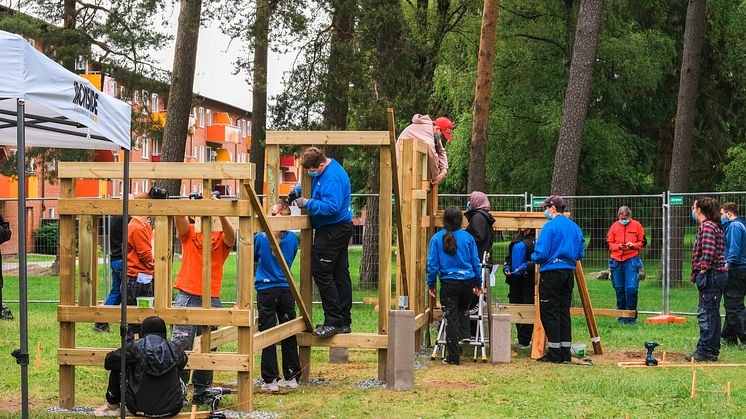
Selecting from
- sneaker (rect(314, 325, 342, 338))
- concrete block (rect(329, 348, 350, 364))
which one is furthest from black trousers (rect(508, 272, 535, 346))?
sneaker (rect(314, 325, 342, 338))

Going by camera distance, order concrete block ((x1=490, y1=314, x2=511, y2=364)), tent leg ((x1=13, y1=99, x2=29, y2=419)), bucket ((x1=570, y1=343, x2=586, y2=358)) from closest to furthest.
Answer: tent leg ((x1=13, y1=99, x2=29, y2=419))
concrete block ((x1=490, y1=314, x2=511, y2=364))
bucket ((x1=570, y1=343, x2=586, y2=358))

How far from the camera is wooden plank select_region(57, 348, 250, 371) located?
8492 mm

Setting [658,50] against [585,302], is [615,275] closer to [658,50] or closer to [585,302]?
[585,302]

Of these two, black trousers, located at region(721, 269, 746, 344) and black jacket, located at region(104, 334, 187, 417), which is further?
black trousers, located at region(721, 269, 746, 344)

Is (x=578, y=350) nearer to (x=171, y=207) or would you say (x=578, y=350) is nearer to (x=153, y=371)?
(x=171, y=207)

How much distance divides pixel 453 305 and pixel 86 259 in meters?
4.78

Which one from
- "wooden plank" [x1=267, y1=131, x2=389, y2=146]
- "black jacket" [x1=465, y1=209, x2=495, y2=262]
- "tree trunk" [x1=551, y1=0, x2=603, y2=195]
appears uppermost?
"tree trunk" [x1=551, y1=0, x2=603, y2=195]

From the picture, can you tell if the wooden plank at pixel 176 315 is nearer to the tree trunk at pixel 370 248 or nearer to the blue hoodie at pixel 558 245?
the blue hoodie at pixel 558 245

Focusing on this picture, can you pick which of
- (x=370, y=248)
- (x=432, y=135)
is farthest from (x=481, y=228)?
(x=370, y=248)

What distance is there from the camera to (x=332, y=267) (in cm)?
1004

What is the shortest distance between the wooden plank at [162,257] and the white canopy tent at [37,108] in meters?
0.42

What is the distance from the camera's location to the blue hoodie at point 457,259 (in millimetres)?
11938

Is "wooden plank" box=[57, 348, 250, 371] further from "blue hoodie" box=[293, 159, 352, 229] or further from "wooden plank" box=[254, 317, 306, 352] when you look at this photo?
"blue hoodie" box=[293, 159, 352, 229]

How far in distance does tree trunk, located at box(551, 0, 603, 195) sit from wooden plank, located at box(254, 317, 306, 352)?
36.6 ft
